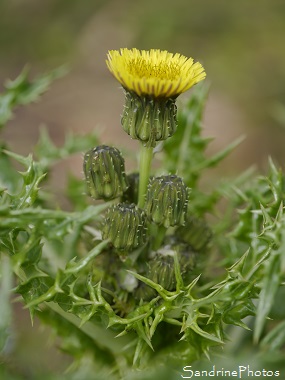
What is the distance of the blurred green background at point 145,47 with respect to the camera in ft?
21.4

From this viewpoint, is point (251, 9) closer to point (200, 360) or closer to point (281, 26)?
point (281, 26)

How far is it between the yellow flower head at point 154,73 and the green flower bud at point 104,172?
32 centimetres

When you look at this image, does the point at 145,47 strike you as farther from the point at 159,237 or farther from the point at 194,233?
the point at 159,237

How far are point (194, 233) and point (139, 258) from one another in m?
0.29

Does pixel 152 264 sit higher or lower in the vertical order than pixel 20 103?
lower

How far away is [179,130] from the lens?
351cm

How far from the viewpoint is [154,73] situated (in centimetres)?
233

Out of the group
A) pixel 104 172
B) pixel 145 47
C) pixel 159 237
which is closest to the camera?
pixel 104 172

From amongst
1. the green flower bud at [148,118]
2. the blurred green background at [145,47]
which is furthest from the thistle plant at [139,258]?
the blurred green background at [145,47]

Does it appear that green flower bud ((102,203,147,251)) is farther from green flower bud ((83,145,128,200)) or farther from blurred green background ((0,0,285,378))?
blurred green background ((0,0,285,378))

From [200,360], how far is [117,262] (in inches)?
22.6

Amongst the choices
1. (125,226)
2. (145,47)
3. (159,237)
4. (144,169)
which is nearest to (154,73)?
(144,169)

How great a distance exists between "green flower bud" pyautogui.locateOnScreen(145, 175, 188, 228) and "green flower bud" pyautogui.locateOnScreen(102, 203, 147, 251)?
2.2 inches

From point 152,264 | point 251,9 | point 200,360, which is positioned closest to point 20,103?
point 152,264
